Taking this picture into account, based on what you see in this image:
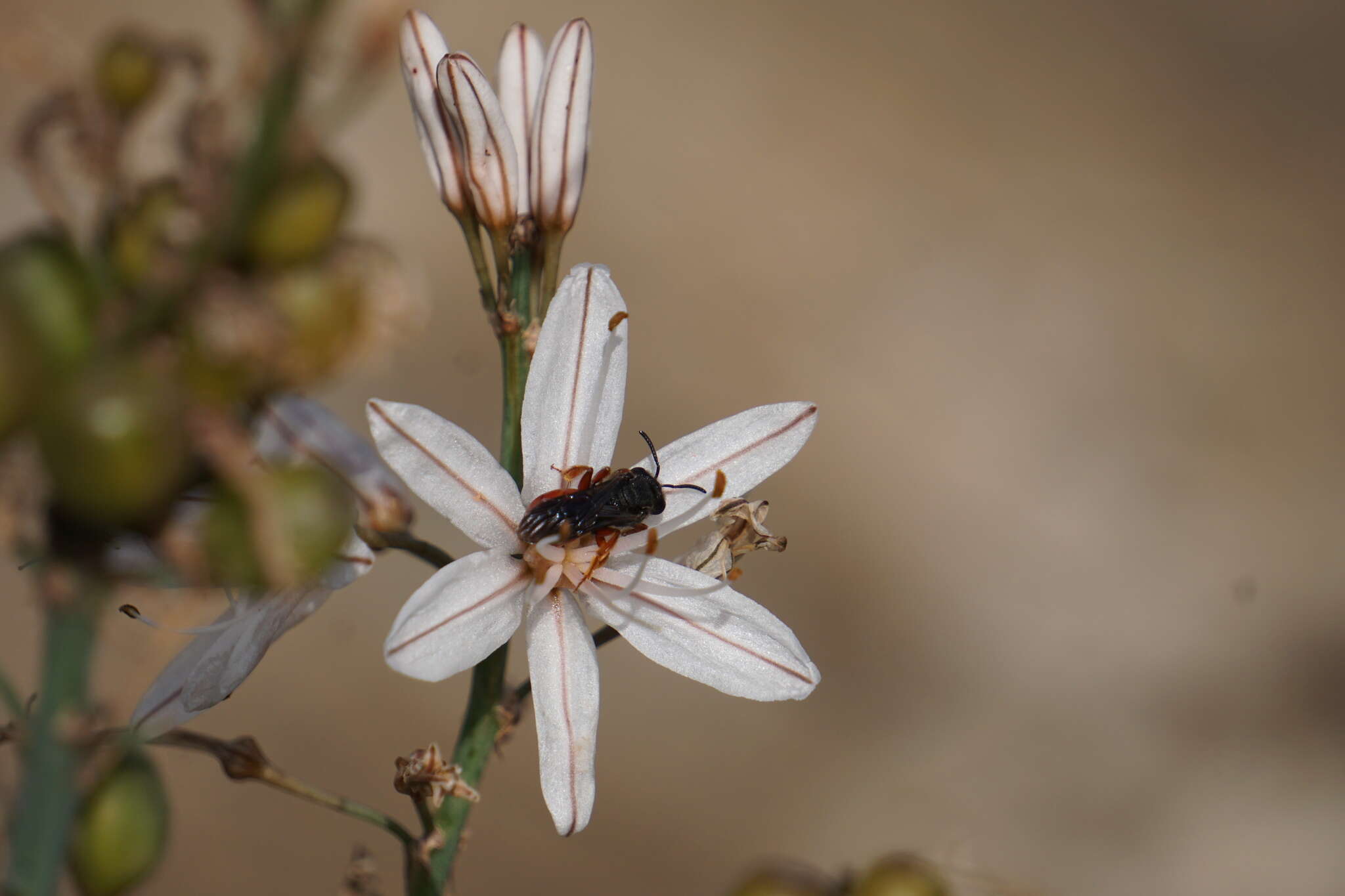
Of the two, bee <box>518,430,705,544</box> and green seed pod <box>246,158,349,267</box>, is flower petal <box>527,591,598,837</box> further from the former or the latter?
green seed pod <box>246,158,349,267</box>

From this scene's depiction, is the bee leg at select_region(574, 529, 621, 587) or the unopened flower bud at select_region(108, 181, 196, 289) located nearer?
the unopened flower bud at select_region(108, 181, 196, 289)

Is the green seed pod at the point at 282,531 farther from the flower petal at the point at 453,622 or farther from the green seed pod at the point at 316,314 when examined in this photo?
the flower petal at the point at 453,622

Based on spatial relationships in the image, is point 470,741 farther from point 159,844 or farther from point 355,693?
point 355,693

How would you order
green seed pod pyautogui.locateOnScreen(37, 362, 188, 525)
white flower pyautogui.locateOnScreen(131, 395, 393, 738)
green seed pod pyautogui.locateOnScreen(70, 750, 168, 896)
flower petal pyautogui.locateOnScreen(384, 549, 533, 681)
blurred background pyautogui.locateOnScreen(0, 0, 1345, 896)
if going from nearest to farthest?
green seed pod pyautogui.locateOnScreen(37, 362, 188, 525)
green seed pod pyautogui.locateOnScreen(70, 750, 168, 896)
white flower pyautogui.locateOnScreen(131, 395, 393, 738)
flower petal pyautogui.locateOnScreen(384, 549, 533, 681)
blurred background pyautogui.locateOnScreen(0, 0, 1345, 896)

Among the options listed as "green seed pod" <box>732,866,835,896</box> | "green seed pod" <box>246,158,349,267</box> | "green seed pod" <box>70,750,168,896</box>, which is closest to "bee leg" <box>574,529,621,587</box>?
"green seed pod" <box>732,866,835,896</box>

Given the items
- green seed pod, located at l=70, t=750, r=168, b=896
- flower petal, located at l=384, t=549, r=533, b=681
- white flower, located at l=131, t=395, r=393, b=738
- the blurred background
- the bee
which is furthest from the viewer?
the blurred background

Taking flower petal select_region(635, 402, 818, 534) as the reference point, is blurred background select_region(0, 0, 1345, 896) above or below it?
above

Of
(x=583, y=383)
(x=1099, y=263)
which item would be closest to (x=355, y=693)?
(x=583, y=383)

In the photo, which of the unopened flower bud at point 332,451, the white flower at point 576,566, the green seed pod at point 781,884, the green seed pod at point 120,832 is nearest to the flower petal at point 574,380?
the white flower at point 576,566

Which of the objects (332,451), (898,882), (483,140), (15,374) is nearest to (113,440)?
(15,374)
